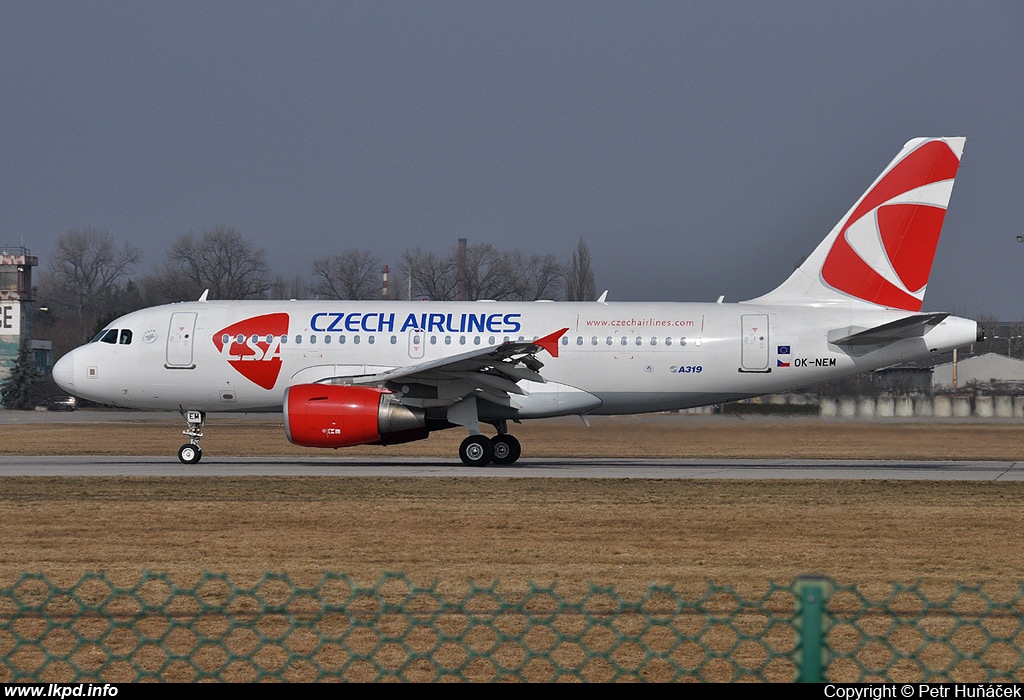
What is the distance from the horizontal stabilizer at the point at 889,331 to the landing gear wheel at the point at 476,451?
328 inches

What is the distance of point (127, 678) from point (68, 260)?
4475 inches

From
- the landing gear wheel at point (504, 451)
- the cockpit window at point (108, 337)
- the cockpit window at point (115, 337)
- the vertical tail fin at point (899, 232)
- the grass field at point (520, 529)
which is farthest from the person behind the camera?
the cockpit window at point (108, 337)

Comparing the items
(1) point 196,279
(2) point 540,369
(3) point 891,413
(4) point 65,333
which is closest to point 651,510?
(2) point 540,369

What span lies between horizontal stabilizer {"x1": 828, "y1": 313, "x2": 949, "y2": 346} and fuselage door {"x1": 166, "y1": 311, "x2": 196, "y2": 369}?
15074mm

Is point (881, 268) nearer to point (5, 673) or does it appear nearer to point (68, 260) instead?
point (5, 673)

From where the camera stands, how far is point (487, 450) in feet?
87.0

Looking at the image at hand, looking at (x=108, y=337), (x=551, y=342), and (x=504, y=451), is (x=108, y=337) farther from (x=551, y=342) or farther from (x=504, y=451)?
(x=551, y=342)

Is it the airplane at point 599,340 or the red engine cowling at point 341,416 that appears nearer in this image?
the red engine cowling at point 341,416

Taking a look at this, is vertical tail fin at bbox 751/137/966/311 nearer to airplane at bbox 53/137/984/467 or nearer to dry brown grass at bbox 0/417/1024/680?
airplane at bbox 53/137/984/467

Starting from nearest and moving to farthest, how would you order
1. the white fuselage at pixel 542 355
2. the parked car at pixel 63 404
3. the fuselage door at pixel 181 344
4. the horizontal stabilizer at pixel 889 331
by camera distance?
the horizontal stabilizer at pixel 889 331 < the white fuselage at pixel 542 355 < the fuselage door at pixel 181 344 < the parked car at pixel 63 404

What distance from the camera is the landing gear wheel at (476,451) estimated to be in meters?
26.5

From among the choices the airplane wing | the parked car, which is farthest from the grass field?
the parked car

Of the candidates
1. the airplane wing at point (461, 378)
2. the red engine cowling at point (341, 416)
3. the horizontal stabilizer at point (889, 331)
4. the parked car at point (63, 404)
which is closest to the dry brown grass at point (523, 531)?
the red engine cowling at point (341, 416)

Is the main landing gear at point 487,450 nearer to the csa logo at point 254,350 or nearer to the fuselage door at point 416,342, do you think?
the fuselage door at point 416,342
